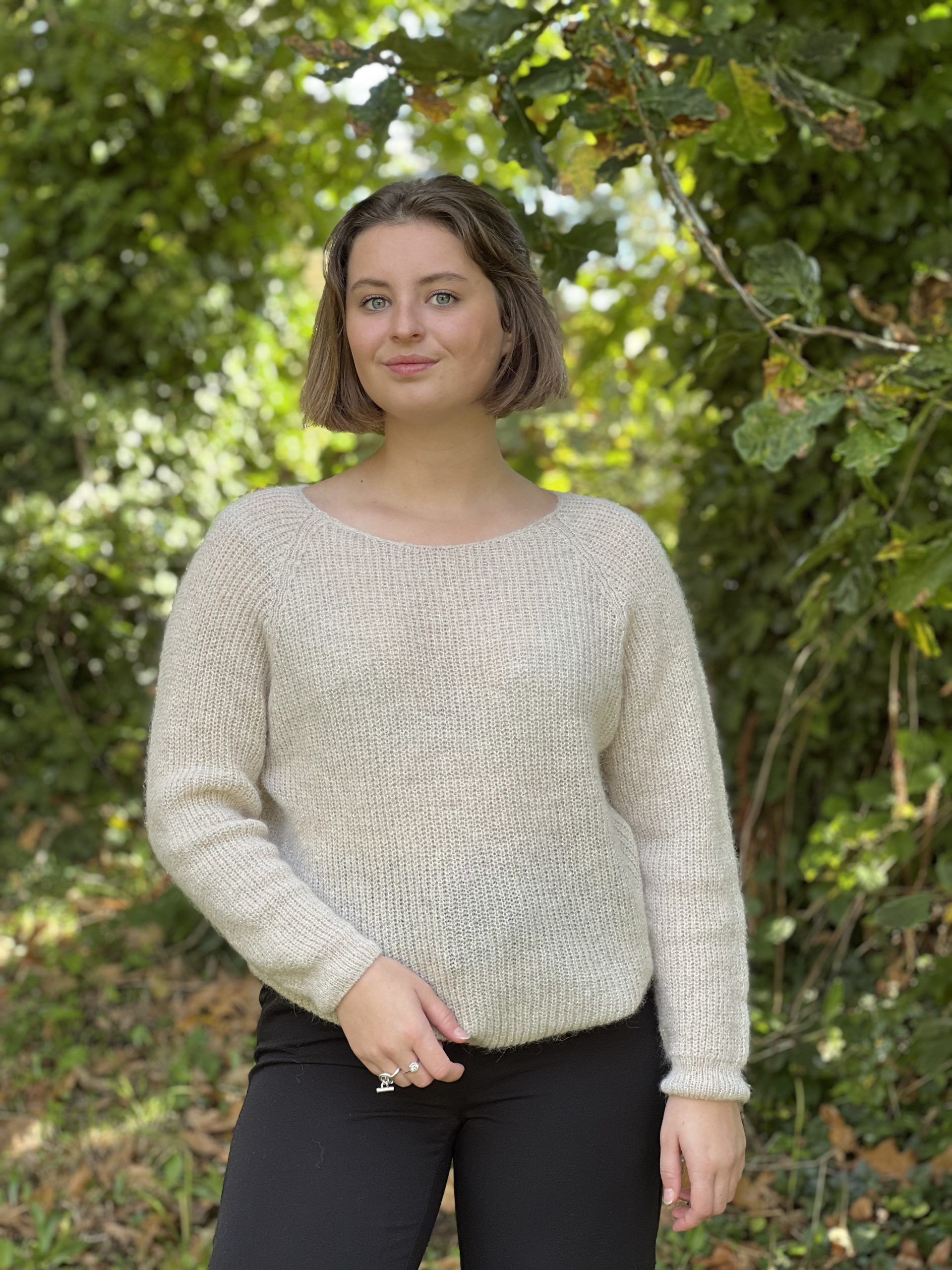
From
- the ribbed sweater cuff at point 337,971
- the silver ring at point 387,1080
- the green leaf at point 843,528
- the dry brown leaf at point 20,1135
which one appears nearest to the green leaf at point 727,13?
the green leaf at point 843,528

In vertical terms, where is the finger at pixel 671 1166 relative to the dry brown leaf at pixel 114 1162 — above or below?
above

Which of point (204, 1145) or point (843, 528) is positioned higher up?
point (843, 528)

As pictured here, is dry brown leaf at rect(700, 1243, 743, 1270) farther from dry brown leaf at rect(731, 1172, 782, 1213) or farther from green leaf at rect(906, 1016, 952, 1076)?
green leaf at rect(906, 1016, 952, 1076)

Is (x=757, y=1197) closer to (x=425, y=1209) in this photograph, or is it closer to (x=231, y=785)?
(x=425, y=1209)

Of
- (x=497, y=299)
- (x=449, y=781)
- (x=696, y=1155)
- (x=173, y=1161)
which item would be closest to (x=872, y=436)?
(x=497, y=299)

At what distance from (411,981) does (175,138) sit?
13.6 feet

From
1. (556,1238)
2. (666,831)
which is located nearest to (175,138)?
(666,831)

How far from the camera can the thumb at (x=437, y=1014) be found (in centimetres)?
136

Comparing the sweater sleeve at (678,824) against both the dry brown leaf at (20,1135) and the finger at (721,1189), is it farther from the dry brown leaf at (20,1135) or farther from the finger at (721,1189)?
the dry brown leaf at (20,1135)

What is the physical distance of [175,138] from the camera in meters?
4.78

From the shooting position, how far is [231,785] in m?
1.44

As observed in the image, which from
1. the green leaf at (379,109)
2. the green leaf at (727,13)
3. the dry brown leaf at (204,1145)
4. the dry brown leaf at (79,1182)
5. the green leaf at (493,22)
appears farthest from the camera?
the dry brown leaf at (204,1145)

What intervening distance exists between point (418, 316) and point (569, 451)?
8.22ft

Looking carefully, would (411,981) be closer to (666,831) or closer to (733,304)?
(666,831)
